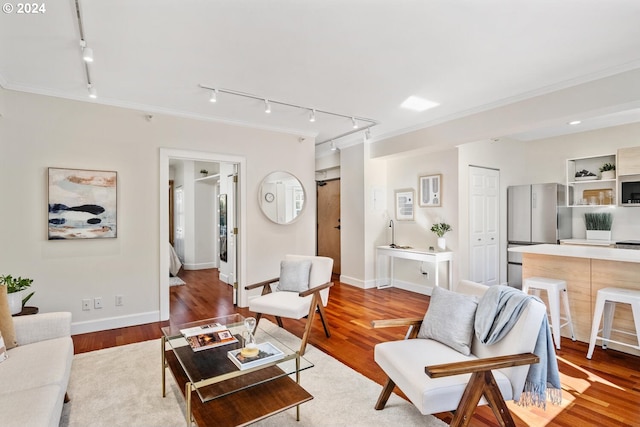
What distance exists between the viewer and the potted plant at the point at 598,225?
5090mm

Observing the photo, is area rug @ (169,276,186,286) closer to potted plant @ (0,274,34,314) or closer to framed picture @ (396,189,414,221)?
potted plant @ (0,274,34,314)

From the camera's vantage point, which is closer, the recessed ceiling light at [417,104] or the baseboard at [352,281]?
the recessed ceiling light at [417,104]

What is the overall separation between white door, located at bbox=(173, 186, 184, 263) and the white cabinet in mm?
7770

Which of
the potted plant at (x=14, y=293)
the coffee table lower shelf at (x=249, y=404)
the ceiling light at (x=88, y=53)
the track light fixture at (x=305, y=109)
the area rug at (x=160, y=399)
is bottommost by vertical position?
the area rug at (x=160, y=399)

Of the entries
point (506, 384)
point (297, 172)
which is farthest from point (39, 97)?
point (506, 384)

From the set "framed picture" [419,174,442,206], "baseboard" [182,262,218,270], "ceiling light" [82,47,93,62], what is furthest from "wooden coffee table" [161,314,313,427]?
"baseboard" [182,262,218,270]

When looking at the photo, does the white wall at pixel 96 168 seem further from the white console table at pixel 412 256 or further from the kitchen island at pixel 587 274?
the kitchen island at pixel 587 274

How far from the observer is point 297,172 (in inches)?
199

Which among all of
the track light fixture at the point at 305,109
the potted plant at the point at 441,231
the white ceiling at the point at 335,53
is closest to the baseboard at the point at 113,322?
the white ceiling at the point at 335,53

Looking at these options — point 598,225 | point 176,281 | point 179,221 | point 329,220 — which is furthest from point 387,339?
point 179,221

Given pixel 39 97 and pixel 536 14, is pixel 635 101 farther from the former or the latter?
pixel 39 97

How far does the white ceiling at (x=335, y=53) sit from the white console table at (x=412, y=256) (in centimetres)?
180

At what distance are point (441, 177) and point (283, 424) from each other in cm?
420

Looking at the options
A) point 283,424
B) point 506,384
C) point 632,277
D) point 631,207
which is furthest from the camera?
point 631,207
